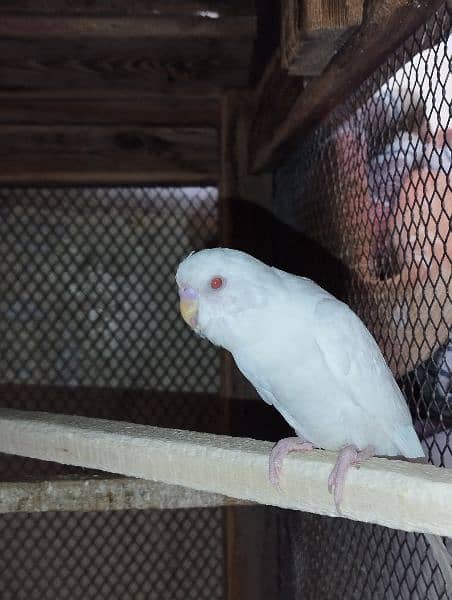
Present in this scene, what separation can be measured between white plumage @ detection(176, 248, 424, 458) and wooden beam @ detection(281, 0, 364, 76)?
1.05ft

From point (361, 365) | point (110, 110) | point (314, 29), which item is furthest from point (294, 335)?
point (110, 110)

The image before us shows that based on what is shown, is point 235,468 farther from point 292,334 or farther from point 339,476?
point 292,334

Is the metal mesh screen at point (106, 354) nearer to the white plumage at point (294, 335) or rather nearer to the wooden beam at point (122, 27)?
the wooden beam at point (122, 27)

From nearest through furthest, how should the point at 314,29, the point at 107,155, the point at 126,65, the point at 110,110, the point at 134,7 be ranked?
1. the point at 314,29
2. the point at 134,7
3. the point at 126,65
4. the point at 110,110
5. the point at 107,155

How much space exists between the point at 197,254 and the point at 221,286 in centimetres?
6

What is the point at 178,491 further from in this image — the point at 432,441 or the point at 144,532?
the point at 144,532

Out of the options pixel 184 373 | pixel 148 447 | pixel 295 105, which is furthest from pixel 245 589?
pixel 295 105

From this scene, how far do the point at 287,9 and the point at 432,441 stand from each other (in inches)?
28.3

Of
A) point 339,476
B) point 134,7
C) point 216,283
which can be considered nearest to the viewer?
point 339,476

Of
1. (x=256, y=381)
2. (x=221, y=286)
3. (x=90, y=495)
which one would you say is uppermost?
(x=221, y=286)

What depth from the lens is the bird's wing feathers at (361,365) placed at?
1185 mm

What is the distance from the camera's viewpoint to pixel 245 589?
6.40 ft

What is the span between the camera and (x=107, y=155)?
2.10 m

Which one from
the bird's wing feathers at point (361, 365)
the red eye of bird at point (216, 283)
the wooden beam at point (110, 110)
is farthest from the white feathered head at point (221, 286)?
the wooden beam at point (110, 110)
